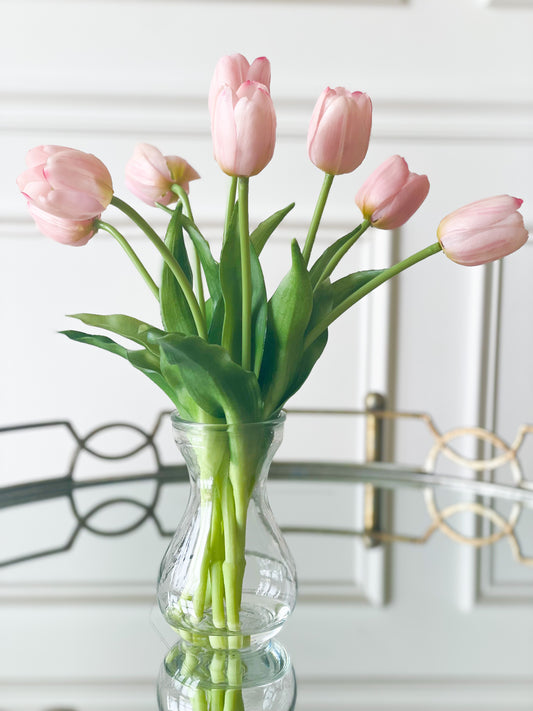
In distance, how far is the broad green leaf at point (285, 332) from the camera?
1.03ft

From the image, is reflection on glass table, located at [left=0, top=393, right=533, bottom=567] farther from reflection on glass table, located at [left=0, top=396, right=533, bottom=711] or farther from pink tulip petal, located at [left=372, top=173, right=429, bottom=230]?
pink tulip petal, located at [left=372, top=173, right=429, bottom=230]

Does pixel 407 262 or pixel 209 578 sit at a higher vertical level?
pixel 407 262

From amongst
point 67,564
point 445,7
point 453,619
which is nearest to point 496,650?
point 453,619

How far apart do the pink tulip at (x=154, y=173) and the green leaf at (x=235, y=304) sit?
54mm

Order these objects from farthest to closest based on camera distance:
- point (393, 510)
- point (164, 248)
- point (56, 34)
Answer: point (56, 34) < point (393, 510) < point (164, 248)

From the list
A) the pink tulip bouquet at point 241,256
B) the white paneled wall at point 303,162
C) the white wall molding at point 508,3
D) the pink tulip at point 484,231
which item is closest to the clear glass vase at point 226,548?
the pink tulip bouquet at point 241,256

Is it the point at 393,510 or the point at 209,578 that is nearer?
the point at 209,578

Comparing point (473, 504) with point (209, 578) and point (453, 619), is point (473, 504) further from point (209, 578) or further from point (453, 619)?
point (209, 578)

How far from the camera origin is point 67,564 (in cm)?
50

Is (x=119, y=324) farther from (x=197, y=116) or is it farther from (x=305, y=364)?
(x=197, y=116)

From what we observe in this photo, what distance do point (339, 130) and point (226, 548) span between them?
18 centimetres

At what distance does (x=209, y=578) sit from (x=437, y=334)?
0.67m

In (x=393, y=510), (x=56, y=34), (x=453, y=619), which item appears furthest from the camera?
(x=56, y=34)

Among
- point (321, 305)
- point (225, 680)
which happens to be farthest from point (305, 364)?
point (225, 680)
